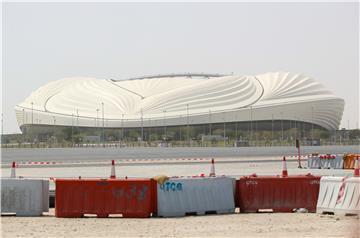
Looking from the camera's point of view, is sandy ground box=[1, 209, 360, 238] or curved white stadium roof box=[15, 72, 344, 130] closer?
sandy ground box=[1, 209, 360, 238]

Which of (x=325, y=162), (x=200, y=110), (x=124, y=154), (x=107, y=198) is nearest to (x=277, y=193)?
(x=107, y=198)

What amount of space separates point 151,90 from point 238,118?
79.1ft

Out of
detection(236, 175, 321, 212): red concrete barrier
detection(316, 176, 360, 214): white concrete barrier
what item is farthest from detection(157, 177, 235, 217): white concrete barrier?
detection(316, 176, 360, 214): white concrete barrier

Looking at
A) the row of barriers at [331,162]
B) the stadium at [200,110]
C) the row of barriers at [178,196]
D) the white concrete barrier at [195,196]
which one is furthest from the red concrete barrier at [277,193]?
the stadium at [200,110]

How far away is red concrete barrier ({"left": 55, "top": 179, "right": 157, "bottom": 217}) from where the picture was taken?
17484 millimetres

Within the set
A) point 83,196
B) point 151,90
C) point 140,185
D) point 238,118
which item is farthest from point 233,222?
point 151,90

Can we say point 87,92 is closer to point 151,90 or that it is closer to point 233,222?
point 151,90

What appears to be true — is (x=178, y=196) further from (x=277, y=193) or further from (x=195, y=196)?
(x=277, y=193)

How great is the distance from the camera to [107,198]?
17609 mm

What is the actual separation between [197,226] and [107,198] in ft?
9.99

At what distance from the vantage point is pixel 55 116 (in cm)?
18738

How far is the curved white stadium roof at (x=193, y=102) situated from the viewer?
174 meters

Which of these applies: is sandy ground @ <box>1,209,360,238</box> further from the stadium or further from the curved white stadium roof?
the curved white stadium roof

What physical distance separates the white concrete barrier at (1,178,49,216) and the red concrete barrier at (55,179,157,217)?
69cm
